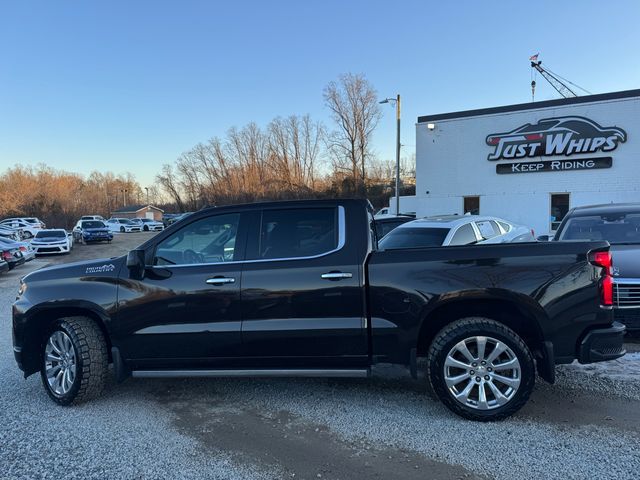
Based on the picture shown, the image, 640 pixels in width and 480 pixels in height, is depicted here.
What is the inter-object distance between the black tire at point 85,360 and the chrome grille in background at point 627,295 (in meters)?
5.56

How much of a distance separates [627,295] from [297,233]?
13.1 ft

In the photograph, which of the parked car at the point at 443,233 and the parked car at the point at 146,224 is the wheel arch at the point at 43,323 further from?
the parked car at the point at 146,224

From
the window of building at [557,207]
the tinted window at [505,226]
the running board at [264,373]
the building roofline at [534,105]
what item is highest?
the building roofline at [534,105]

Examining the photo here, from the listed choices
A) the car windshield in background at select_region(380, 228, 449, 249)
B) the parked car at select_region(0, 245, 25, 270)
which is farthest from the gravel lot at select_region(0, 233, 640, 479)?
the parked car at select_region(0, 245, 25, 270)

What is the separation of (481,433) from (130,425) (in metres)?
2.87

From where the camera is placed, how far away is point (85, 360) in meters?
4.20

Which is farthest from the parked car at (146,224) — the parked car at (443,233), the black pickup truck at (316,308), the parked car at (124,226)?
the black pickup truck at (316,308)

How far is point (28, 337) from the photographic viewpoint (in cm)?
447

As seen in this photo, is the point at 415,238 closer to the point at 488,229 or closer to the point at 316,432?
the point at 488,229

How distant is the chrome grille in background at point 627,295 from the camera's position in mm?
5340

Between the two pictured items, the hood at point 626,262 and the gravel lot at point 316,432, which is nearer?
the gravel lot at point 316,432

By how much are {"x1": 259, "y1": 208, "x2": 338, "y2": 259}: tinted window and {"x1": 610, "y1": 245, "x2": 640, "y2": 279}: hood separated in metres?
3.71

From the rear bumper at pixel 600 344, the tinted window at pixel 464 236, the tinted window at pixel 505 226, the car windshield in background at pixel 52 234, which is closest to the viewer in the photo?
the rear bumper at pixel 600 344

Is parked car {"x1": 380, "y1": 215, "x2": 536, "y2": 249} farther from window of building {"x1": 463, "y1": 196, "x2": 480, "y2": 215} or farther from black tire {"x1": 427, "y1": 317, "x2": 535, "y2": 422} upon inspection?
window of building {"x1": 463, "y1": 196, "x2": 480, "y2": 215}
